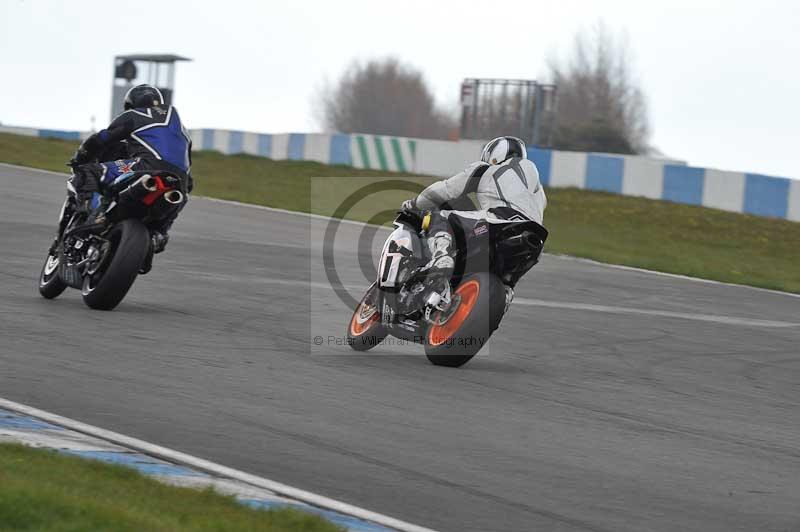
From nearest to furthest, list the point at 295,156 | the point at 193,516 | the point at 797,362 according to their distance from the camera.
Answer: the point at 193,516
the point at 797,362
the point at 295,156

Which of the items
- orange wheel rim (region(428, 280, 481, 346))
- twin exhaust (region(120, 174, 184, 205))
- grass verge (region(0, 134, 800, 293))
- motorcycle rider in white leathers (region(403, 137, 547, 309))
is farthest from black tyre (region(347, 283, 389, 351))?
grass verge (region(0, 134, 800, 293))

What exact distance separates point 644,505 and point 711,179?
72.8 feet

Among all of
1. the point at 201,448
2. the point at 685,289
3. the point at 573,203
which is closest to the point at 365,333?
the point at 201,448

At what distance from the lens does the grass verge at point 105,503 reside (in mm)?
4266

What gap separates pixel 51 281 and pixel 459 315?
3624 millimetres

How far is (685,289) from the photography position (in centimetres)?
1606

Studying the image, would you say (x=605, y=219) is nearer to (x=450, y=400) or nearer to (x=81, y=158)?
(x=81, y=158)

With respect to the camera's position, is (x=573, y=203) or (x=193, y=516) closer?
(x=193, y=516)

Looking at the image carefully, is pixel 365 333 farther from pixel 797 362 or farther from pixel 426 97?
pixel 426 97

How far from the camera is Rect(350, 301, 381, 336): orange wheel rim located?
8958 millimetres

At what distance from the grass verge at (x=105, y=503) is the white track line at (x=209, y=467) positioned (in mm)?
301

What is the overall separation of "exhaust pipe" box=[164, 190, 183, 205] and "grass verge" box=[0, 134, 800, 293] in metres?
10.4

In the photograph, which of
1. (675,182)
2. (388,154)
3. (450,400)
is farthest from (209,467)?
(388,154)

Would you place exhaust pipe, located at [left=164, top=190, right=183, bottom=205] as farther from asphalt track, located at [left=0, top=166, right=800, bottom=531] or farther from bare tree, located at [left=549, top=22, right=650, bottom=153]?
bare tree, located at [left=549, top=22, right=650, bottom=153]
